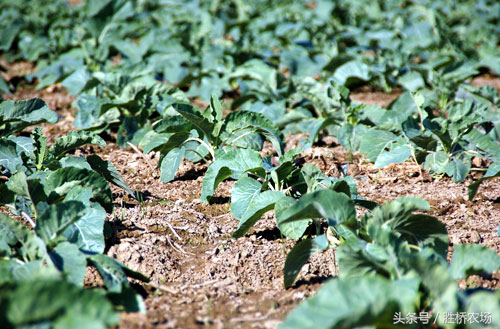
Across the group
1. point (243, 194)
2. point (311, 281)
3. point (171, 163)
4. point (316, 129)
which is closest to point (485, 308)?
point (311, 281)

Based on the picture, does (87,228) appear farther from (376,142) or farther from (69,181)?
(376,142)

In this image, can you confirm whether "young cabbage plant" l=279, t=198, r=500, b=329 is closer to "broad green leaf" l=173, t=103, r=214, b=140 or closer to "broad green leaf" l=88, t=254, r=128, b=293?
"broad green leaf" l=88, t=254, r=128, b=293

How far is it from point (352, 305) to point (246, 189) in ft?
3.85

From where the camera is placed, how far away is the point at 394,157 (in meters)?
3.19

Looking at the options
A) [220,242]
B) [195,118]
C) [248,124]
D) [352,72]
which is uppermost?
[195,118]

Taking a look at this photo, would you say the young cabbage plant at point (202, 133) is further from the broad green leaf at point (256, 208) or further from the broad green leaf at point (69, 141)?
the broad green leaf at point (256, 208)

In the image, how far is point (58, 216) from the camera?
1.82 metres

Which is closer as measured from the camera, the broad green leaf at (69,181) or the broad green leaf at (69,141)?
the broad green leaf at (69,181)

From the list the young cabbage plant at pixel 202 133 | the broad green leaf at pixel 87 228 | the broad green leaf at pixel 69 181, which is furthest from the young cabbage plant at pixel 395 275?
the young cabbage plant at pixel 202 133

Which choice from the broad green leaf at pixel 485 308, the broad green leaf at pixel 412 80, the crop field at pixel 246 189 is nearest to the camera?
the broad green leaf at pixel 485 308

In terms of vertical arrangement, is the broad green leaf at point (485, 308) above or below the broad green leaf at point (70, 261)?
above

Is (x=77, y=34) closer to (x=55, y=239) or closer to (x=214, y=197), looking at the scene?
(x=214, y=197)

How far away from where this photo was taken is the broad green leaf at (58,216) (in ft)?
5.91

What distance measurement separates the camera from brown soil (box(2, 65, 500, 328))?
194 centimetres
